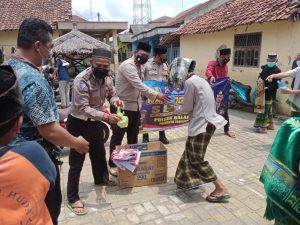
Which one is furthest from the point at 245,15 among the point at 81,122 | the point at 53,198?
the point at 53,198

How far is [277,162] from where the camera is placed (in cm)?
193

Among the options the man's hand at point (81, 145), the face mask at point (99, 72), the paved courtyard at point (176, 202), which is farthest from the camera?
the face mask at point (99, 72)

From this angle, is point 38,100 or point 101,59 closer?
point 38,100

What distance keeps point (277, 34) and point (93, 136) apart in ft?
24.2

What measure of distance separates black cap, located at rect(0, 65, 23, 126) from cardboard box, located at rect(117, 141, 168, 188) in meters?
2.89

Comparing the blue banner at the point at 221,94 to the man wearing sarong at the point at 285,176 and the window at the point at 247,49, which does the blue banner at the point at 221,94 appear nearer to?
the window at the point at 247,49

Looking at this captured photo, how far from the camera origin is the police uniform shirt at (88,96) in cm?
338

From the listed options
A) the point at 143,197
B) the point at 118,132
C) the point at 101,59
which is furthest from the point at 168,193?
the point at 101,59

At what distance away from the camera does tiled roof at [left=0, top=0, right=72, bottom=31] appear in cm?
1689

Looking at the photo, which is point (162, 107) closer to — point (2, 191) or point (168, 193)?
point (168, 193)

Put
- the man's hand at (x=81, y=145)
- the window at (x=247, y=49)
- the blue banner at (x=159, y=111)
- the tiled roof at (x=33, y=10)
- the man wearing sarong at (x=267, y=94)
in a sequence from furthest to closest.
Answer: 1. the tiled roof at (x=33, y=10)
2. the window at (x=247, y=49)
3. the man wearing sarong at (x=267, y=94)
4. the blue banner at (x=159, y=111)
5. the man's hand at (x=81, y=145)

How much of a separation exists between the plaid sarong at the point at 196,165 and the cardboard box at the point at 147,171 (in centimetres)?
43

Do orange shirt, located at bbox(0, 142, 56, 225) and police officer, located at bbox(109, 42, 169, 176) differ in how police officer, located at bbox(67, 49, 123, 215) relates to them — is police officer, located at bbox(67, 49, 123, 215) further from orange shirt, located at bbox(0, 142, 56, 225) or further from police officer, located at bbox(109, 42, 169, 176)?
orange shirt, located at bbox(0, 142, 56, 225)

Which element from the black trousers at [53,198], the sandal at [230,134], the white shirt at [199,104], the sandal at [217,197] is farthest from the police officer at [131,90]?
the sandal at [230,134]
